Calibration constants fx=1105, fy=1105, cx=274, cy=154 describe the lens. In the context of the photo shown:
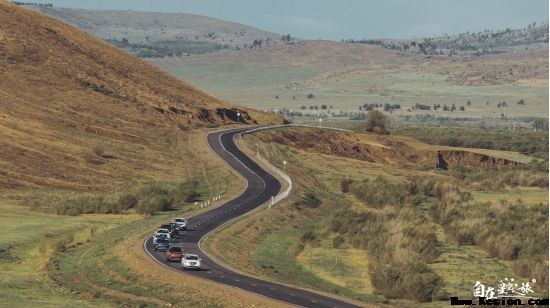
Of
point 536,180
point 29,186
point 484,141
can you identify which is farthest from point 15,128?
point 484,141

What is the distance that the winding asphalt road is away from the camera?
57.5 meters

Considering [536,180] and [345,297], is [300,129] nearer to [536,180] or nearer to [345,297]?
[536,180]

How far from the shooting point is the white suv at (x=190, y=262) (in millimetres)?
65125

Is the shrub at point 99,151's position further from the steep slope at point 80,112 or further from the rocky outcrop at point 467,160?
the rocky outcrop at point 467,160

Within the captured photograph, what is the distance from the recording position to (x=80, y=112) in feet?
516

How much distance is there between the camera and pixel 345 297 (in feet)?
192

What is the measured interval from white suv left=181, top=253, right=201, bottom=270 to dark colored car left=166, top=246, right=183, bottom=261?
2.64m

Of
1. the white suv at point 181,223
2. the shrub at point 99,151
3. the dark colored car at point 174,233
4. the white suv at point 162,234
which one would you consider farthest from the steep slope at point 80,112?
the white suv at point 162,234

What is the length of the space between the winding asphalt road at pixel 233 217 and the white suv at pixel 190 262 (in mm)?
469

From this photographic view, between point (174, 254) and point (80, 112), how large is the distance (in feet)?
303

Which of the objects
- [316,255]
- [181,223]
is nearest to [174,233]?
[181,223]

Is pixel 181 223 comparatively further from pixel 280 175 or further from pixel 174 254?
pixel 280 175

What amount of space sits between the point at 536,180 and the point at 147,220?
2376 inches

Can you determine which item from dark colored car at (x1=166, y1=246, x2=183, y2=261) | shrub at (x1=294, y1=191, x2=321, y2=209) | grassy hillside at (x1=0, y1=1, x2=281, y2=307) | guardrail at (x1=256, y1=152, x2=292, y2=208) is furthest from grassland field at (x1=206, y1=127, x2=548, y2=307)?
grassy hillside at (x1=0, y1=1, x2=281, y2=307)
